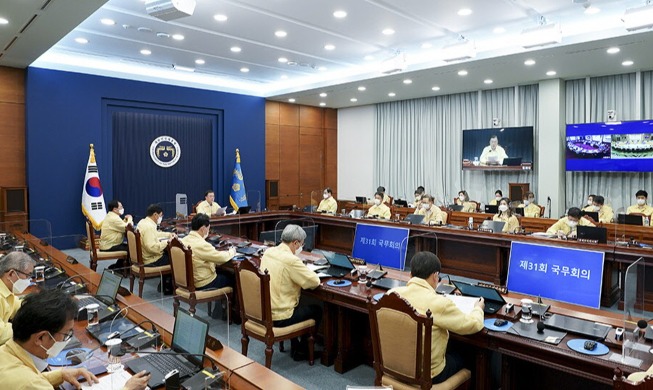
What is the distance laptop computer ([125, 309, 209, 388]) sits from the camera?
6.41ft

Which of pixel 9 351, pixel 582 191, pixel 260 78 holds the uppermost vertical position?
pixel 260 78

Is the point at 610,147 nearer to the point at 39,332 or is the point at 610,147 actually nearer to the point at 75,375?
the point at 75,375

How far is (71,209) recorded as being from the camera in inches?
320

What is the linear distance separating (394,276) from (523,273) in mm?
1070

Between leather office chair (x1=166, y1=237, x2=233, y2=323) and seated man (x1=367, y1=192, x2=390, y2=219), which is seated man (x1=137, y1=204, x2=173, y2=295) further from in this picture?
seated man (x1=367, y1=192, x2=390, y2=219)

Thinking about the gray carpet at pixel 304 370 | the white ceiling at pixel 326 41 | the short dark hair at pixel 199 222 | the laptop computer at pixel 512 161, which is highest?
the white ceiling at pixel 326 41

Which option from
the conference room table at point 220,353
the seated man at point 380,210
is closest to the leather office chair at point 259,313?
the conference room table at point 220,353

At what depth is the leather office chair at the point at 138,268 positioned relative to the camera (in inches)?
196

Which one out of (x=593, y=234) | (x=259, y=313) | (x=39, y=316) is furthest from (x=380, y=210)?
(x=39, y=316)

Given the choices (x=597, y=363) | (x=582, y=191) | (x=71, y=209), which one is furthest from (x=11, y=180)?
(x=582, y=191)

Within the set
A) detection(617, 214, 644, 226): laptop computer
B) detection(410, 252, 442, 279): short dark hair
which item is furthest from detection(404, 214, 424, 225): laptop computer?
detection(410, 252, 442, 279): short dark hair

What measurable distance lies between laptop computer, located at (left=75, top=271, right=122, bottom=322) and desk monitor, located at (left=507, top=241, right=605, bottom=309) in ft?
9.86

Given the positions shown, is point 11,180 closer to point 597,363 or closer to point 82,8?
point 82,8

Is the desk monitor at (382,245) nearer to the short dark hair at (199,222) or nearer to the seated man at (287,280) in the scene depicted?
the seated man at (287,280)
